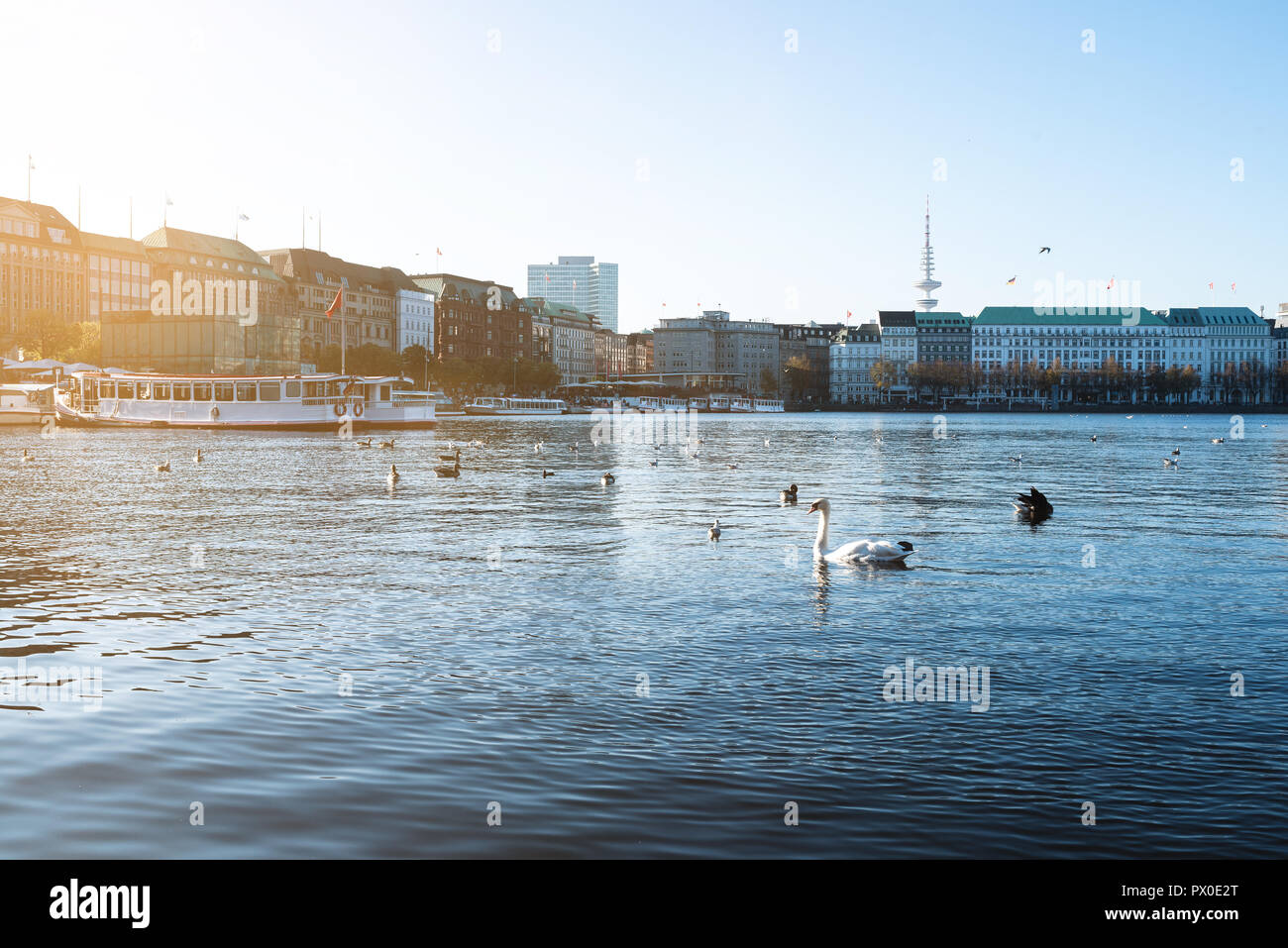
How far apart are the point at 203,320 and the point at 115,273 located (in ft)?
188

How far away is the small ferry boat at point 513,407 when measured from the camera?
17650cm

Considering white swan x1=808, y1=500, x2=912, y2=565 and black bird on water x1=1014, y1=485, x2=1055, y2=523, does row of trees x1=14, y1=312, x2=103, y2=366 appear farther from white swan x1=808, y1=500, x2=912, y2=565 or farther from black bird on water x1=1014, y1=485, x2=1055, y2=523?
white swan x1=808, y1=500, x2=912, y2=565

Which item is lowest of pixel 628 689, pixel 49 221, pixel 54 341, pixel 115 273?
pixel 628 689

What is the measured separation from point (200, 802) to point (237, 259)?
180 m

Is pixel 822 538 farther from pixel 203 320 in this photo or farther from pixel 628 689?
pixel 203 320

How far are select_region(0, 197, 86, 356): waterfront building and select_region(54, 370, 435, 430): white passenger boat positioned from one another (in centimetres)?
5001

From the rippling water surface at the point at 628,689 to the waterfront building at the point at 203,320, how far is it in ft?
331

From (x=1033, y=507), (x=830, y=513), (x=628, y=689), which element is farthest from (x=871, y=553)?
(x=830, y=513)

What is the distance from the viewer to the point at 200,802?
8797 mm

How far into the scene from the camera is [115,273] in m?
169

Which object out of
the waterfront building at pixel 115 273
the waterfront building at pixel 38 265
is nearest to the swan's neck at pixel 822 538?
the waterfront building at pixel 38 265
